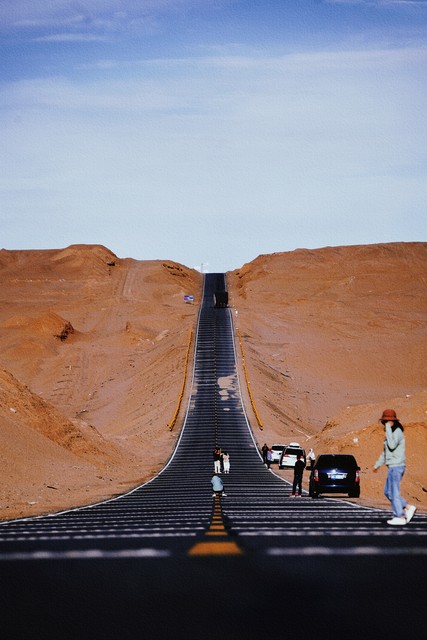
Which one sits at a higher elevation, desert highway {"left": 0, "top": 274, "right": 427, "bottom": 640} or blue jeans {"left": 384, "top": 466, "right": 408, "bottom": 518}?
blue jeans {"left": 384, "top": 466, "right": 408, "bottom": 518}

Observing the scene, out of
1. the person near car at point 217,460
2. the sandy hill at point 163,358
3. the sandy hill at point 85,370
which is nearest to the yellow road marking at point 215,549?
the sandy hill at point 85,370

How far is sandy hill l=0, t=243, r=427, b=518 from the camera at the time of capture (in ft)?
149

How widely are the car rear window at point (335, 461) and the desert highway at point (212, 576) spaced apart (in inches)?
513

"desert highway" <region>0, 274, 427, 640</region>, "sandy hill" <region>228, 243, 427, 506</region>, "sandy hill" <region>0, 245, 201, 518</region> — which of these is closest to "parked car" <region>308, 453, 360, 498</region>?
"sandy hill" <region>228, 243, 427, 506</region>

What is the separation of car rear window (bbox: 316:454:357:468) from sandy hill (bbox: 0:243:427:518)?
1.55 meters

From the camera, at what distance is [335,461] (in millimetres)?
32844

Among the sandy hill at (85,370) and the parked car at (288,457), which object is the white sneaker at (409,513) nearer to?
the sandy hill at (85,370)

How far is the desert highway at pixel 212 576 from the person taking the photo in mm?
7125

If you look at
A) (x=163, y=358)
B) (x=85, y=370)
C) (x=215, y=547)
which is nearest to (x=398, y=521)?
(x=215, y=547)

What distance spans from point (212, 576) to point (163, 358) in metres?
93.9

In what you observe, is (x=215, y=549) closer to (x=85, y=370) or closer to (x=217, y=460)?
(x=217, y=460)

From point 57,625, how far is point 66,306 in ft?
478

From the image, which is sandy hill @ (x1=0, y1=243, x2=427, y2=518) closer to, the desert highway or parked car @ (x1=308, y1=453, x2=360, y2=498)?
parked car @ (x1=308, y1=453, x2=360, y2=498)

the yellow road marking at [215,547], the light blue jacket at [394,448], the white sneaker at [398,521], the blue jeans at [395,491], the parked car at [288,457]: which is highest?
the light blue jacket at [394,448]
